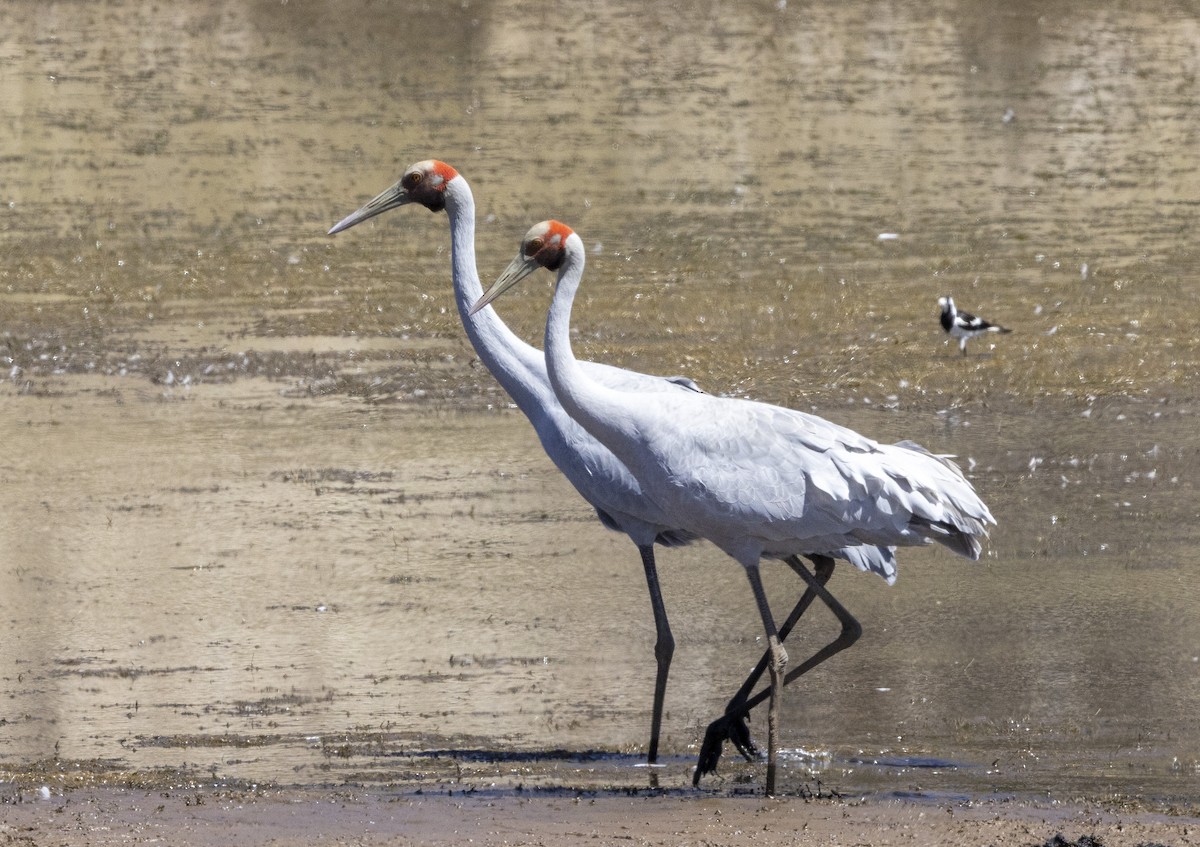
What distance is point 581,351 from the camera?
1090cm

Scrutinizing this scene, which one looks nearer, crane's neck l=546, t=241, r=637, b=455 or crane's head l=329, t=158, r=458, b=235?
crane's neck l=546, t=241, r=637, b=455

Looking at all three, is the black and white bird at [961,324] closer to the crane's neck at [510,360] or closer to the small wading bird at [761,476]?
the crane's neck at [510,360]

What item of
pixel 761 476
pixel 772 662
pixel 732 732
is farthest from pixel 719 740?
pixel 761 476

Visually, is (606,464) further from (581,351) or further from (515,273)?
(581,351)

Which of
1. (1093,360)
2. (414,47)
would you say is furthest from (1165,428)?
(414,47)

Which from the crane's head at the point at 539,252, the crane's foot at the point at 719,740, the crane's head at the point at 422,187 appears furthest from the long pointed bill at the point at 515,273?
the crane's foot at the point at 719,740

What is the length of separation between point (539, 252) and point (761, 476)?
1025mm

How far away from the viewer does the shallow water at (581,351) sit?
6312 mm

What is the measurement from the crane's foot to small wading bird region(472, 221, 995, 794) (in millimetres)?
217

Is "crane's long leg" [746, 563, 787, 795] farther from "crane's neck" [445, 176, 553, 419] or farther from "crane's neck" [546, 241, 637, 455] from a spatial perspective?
"crane's neck" [445, 176, 553, 419]

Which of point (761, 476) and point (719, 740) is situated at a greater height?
point (761, 476)

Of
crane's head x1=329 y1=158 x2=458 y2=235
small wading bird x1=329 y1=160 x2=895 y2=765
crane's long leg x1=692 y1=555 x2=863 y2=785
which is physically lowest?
crane's long leg x1=692 y1=555 x2=863 y2=785

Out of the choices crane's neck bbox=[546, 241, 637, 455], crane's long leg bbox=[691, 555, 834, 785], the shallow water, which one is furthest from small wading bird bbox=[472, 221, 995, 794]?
the shallow water

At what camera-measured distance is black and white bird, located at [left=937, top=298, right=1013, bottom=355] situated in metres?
10.9
